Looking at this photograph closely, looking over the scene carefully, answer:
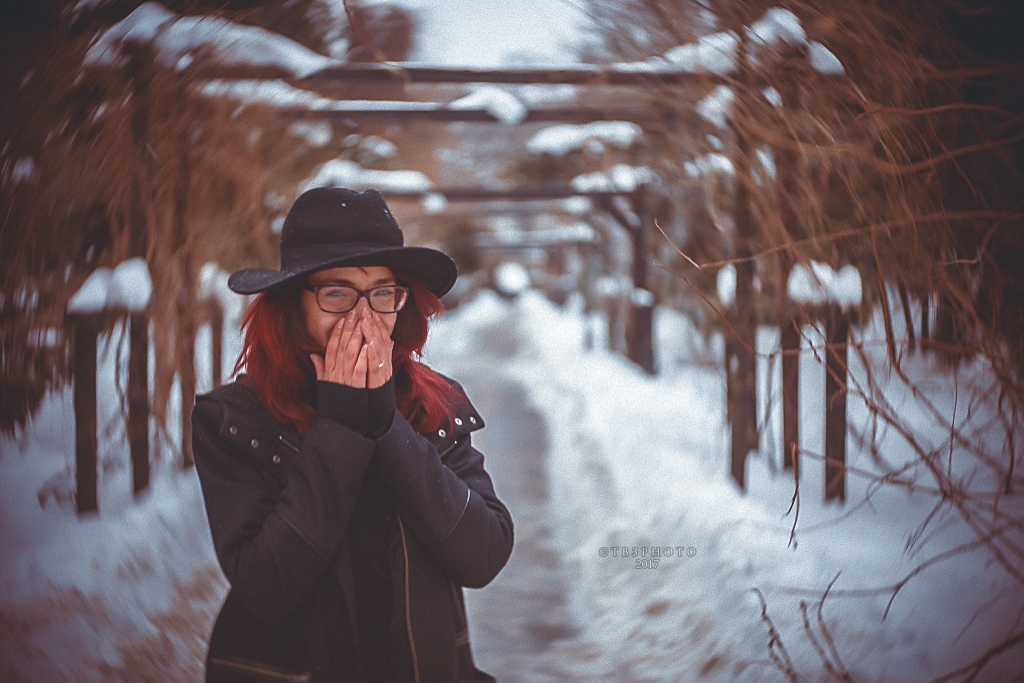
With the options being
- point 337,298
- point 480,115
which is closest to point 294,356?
point 337,298

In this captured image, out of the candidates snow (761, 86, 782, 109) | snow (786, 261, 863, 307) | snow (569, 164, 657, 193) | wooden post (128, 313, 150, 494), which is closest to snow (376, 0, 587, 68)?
snow (761, 86, 782, 109)

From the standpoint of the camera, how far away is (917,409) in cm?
328

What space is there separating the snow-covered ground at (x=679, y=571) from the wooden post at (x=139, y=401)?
0.27 feet

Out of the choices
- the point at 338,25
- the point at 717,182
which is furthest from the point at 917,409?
the point at 338,25

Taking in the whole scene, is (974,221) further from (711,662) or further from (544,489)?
(544,489)

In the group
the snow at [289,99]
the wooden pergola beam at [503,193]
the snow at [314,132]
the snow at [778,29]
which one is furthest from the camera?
the wooden pergola beam at [503,193]

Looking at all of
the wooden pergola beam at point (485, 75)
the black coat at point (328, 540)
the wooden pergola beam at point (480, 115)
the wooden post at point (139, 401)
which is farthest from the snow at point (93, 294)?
the black coat at point (328, 540)

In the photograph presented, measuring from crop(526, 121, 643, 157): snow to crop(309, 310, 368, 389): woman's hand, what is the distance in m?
5.85

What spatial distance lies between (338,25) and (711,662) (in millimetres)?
3338

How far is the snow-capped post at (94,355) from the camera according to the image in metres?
3.53

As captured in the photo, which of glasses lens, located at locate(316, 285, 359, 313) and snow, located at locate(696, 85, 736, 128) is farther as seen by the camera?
snow, located at locate(696, 85, 736, 128)

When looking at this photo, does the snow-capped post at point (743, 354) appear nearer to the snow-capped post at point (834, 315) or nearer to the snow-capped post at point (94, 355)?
the snow-capped post at point (834, 315)

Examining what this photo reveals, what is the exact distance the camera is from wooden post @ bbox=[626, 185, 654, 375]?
8758 millimetres

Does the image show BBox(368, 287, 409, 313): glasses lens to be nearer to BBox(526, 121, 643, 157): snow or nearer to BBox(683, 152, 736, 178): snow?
BBox(683, 152, 736, 178): snow
